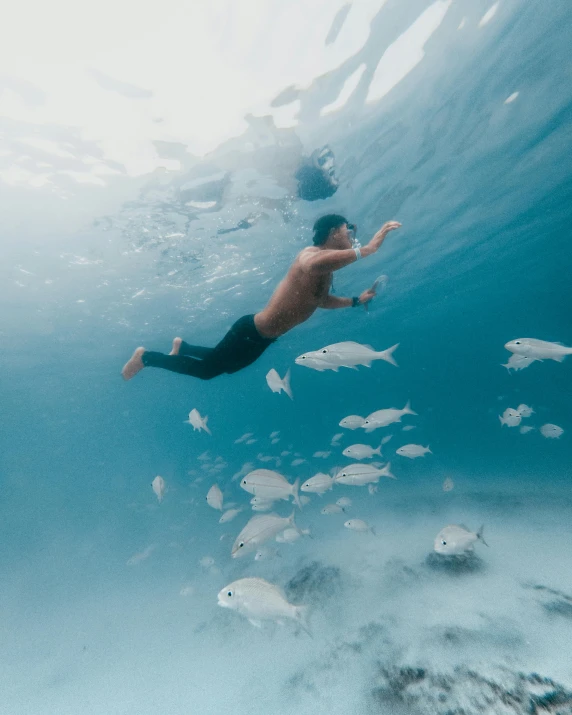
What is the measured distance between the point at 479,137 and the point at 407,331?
1584 inches

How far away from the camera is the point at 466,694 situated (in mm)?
4285

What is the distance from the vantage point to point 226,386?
188ft

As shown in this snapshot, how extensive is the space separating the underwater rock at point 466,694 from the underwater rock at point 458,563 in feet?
11.0

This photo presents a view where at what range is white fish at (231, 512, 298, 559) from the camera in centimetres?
465

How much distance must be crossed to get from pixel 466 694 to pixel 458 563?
4182 millimetres

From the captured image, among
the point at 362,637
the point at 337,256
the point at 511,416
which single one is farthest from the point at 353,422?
the point at 511,416

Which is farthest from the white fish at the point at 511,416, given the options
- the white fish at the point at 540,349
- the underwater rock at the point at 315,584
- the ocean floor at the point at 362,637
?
the underwater rock at the point at 315,584

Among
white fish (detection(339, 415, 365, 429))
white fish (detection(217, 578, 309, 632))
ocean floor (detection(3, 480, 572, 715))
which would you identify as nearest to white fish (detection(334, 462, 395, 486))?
white fish (detection(339, 415, 365, 429))

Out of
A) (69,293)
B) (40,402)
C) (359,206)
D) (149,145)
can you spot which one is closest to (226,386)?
(40,402)

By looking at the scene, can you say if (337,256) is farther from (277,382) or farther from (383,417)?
(383,417)

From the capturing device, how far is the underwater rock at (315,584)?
29.1ft

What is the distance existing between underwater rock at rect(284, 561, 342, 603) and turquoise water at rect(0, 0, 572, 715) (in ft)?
0.22

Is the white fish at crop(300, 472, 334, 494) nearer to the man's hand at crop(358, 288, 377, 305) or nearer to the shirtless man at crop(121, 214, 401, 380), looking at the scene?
the shirtless man at crop(121, 214, 401, 380)

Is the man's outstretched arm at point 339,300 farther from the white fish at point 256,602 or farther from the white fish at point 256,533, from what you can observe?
the white fish at point 256,602
